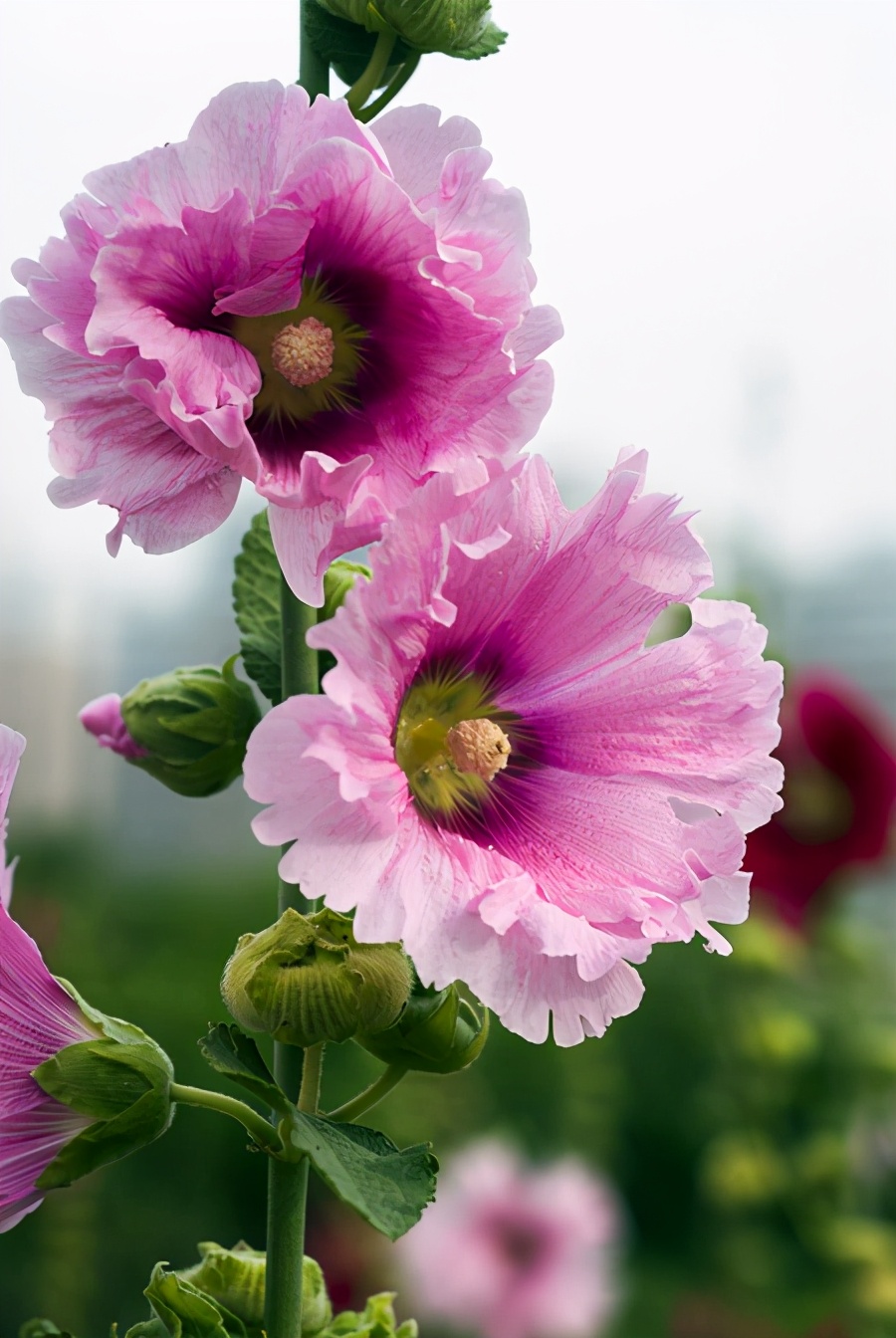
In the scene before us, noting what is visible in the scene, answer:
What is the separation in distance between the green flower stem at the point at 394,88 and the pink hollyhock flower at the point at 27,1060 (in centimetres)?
28

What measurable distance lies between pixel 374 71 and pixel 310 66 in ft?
0.07

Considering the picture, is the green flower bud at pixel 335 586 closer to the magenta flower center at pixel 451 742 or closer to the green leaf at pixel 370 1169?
the magenta flower center at pixel 451 742

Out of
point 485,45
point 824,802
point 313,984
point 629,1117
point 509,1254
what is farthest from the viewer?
point 629,1117

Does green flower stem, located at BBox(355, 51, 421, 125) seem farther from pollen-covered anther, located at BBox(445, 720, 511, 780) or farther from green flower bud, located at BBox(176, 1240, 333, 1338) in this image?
green flower bud, located at BBox(176, 1240, 333, 1338)

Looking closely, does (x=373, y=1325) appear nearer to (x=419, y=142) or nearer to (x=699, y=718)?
(x=699, y=718)

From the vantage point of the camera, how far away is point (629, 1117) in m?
2.52

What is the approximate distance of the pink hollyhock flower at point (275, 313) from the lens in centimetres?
38

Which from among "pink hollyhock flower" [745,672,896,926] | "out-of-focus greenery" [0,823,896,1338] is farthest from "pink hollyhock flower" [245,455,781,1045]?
"out-of-focus greenery" [0,823,896,1338]

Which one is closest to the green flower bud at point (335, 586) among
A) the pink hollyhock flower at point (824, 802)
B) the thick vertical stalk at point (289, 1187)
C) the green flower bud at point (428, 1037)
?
the thick vertical stalk at point (289, 1187)

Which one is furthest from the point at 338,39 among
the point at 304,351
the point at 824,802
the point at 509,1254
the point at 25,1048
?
the point at 509,1254

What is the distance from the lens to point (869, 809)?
1377 mm

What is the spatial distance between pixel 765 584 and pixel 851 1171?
130 centimetres

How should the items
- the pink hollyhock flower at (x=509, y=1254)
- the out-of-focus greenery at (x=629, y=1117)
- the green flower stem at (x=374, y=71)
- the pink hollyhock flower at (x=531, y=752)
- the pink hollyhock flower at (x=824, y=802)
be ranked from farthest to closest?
the pink hollyhock flower at (x=509, y=1254)
the out-of-focus greenery at (x=629, y=1117)
the pink hollyhock flower at (x=824, y=802)
the green flower stem at (x=374, y=71)
the pink hollyhock flower at (x=531, y=752)

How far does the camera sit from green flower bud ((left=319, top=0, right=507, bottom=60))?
0.46 m
